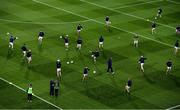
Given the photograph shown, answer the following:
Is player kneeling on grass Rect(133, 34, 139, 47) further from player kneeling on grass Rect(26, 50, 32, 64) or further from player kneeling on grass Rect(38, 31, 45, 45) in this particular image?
player kneeling on grass Rect(26, 50, 32, 64)

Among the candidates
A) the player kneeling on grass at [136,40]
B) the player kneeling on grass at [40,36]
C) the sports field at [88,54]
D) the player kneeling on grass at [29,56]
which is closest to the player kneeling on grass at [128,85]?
the sports field at [88,54]

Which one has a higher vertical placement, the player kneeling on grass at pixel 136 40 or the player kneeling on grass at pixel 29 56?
the player kneeling on grass at pixel 136 40

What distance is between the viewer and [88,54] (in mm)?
53625

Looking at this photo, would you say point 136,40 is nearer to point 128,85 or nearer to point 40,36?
point 40,36

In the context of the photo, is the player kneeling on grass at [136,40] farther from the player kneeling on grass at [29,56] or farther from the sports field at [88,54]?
the player kneeling on grass at [29,56]

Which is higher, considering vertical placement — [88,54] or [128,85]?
[88,54]

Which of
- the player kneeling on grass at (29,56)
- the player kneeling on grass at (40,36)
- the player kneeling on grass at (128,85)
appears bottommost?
the player kneeling on grass at (128,85)

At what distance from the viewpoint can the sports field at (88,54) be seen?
43.7m

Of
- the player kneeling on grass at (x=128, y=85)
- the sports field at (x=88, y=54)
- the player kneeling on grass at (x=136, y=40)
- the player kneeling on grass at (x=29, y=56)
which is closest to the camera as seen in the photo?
the sports field at (x=88, y=54)

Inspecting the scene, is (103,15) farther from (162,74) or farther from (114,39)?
(162,74)

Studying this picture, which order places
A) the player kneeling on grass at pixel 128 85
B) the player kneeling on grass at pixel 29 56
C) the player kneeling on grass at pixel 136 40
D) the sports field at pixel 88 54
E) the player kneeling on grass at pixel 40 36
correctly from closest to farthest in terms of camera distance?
the sports field at pixel 88 54
the player kneeling on grass at pixel 128 85
the player kneeling on grass at pixel 29 56
the player kneeling on grass at pixel 40 36
the player kneeling on grass at pixel 136 40

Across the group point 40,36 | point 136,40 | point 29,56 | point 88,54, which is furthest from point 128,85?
point 40,36

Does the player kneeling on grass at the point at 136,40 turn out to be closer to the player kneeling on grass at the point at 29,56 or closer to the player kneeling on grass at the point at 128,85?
the player kneeling on grass at the point at 128,85

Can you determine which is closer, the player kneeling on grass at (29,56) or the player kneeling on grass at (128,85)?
the player kneeling on grass at (128,85)
